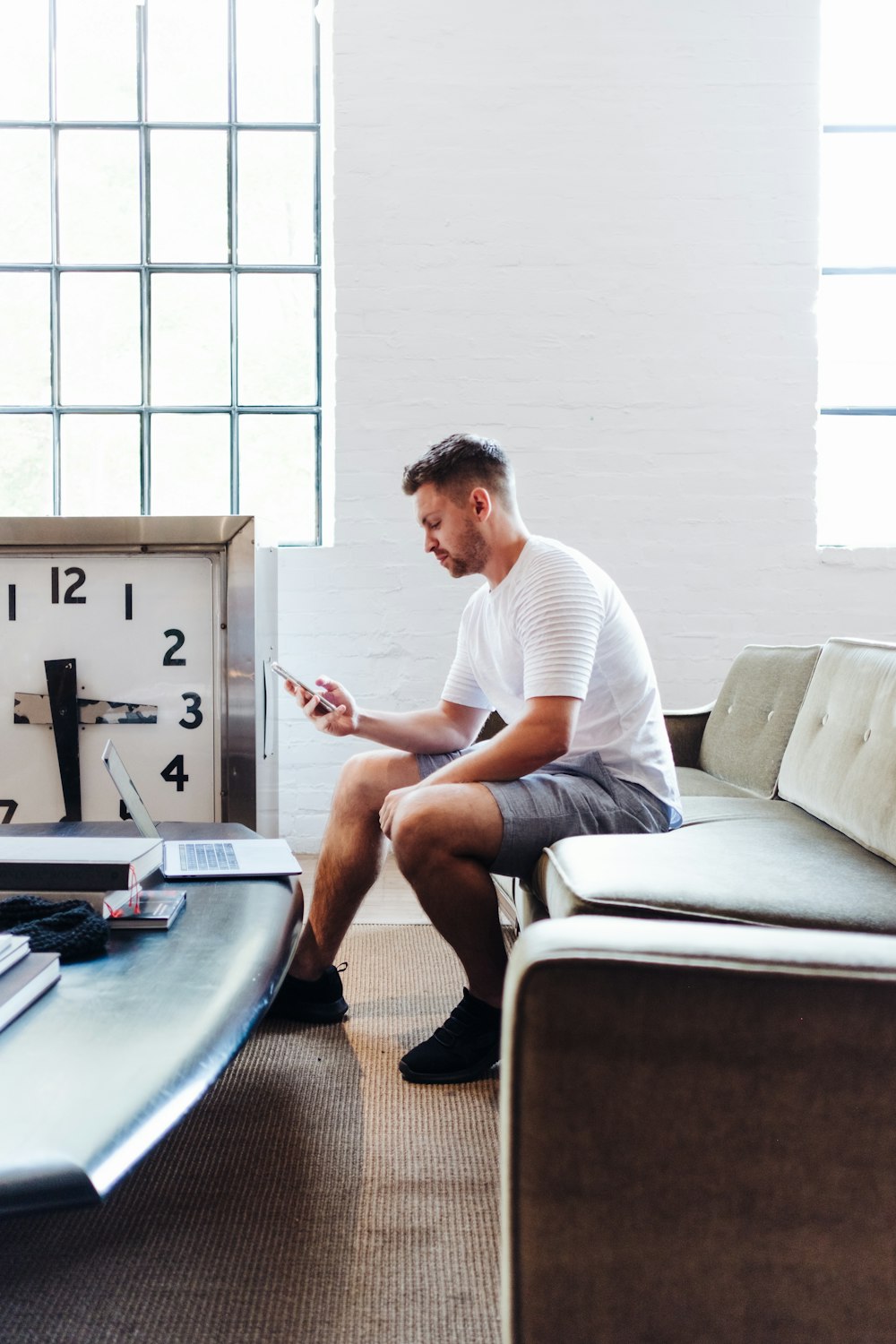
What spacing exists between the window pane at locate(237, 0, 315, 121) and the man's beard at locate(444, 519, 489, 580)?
237 cm

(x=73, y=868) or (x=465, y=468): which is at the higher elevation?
(x=465, y=468)

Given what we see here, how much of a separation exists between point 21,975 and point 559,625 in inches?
39.4

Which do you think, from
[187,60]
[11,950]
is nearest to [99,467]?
[187,60]

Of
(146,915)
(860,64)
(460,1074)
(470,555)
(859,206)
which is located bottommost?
(460,1074)

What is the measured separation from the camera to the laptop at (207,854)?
1404mm

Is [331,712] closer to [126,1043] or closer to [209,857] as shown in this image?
[209,857]

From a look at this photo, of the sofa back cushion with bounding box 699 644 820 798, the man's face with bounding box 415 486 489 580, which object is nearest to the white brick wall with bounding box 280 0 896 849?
the sofa back cushion with bounding box 699 644 820 798

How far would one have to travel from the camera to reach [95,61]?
3.43 meters

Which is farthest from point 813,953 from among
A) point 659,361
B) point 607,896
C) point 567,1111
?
point 659,361

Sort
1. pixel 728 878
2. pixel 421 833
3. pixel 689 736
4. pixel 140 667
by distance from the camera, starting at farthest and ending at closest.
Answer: pixel 689 736 < pixel 140 667 < pixel 421 833 < pixel 728 878

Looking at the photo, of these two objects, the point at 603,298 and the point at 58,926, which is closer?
the point at 58,926

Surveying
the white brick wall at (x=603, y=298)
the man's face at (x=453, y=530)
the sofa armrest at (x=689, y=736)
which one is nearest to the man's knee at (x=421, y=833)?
the man's face at (x=453, y=530)

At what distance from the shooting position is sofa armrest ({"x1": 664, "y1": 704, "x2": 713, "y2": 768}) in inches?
108

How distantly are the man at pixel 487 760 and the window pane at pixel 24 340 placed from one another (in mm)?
2159
